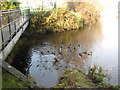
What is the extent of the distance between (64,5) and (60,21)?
8.63m

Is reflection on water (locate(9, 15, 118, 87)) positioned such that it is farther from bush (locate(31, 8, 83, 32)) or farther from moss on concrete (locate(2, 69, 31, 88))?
bush (locate(31, 8, 83, 32))

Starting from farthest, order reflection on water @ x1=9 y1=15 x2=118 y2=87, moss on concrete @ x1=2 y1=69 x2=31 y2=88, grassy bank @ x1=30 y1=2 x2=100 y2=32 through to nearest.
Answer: grassy bank @ x1=30 y1=2 x2=100 y2=32 → reflection on water @ x1=9 y1=15 x2=118 y2=87 → moss on concrete @ x1=2 y1=69 x2=31 y2=88

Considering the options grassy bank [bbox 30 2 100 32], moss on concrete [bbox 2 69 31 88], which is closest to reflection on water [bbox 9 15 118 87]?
moss on concrete [bbox 2 69 31 88]

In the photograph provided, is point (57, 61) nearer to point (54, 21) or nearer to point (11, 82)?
point (11, 82)

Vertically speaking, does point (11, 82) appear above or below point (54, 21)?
below

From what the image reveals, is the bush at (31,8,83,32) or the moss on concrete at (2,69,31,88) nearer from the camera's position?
the moss on concrete at (2,69,31,88)

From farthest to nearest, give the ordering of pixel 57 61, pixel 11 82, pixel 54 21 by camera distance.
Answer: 1. pixel 54 21
2. pixel 57 61
3. pixel 11 82

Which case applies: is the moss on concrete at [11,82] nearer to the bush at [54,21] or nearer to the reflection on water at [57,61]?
the reflection on water at [57,61]

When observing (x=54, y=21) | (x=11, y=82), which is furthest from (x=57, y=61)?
(x=54, y=21)

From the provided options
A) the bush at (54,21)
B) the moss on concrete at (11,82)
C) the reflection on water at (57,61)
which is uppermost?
the bush at (54,21)

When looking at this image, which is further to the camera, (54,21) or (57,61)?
(54,21)

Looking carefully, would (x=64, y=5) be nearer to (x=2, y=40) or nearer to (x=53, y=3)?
(x=53, y=3)

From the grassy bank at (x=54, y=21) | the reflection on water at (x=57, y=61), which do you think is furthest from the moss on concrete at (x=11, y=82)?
the grassy bank at (x=54, y=21)

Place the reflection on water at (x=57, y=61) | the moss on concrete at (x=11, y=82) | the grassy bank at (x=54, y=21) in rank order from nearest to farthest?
1. the moss on concrete at (x=11, y=82)
2. the reflection on water at (x=57, y=61)
3. the grassy bank at (x=54, y=21)
